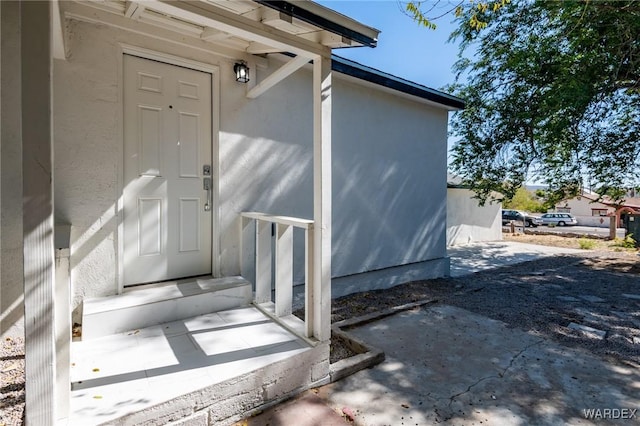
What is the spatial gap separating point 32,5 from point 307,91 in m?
3.12

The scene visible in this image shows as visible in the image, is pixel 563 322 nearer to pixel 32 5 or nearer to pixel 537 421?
pixel 537 421

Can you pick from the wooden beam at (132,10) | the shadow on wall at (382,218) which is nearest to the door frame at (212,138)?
the wooden beam at (132,10)

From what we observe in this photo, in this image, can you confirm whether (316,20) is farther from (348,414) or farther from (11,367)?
(11,367)

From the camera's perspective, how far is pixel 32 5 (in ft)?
4.76

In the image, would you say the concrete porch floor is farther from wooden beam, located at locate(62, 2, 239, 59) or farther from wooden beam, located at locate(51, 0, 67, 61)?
wooden beam, located at locate(62, 2, 239, 59)

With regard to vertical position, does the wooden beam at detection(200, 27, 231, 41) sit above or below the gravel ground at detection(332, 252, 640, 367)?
above

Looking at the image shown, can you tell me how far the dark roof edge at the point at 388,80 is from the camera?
4395mm

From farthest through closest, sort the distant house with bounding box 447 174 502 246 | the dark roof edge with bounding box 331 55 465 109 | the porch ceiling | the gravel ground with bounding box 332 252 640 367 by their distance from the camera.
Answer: the distant house with bounding box 447 174 502 246 < the dark roof edge with bounding box 331 55 465 109 < the gravel ground with bounding box 332 252 640 367 < the porch ceiling

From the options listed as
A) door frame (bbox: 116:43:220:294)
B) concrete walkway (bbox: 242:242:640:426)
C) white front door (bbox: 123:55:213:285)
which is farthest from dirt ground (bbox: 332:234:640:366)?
white front door (bbox: 123:55:213:285)

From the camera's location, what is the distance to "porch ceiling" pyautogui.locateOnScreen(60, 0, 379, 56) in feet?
6.48

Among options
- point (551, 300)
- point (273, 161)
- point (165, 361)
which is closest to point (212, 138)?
point (273, 161)

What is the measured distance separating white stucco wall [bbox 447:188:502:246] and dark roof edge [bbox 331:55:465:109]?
6.00 meters

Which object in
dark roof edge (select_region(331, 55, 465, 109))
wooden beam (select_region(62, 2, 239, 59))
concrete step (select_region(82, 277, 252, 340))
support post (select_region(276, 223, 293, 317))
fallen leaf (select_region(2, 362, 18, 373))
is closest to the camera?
fallen leaf (select_region(2, 362, 18, 373))

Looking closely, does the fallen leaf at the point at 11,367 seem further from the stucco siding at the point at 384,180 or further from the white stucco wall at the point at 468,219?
the white stucco wall at the point at 468,219
